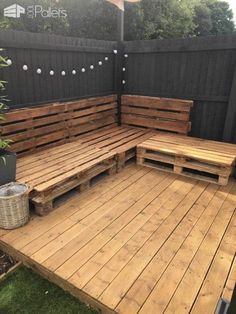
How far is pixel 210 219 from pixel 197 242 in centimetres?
51

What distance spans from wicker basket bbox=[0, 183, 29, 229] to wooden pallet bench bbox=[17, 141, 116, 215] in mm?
156

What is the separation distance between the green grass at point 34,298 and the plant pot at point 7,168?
1.12 meters

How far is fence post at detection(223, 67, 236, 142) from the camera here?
179 inches

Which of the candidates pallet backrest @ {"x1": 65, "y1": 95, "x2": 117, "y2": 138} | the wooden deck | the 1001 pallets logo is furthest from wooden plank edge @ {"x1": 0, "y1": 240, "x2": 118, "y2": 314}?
the 1001 pallets logo

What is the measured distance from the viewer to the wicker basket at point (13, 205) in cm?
277

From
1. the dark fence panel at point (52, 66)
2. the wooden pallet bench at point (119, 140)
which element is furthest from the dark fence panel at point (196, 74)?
the wooden pallet bench at point (119, 140)

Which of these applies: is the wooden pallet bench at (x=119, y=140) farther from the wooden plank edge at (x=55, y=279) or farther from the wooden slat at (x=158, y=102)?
the wooden plank edge at (x=55, y=279)

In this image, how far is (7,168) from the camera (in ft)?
10.2

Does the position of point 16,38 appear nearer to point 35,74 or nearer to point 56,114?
point 35,74

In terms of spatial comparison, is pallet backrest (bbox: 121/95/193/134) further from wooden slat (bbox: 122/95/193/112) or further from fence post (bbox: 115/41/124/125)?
fence post (bbox: 115/41/124/125)

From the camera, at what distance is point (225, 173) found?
155 inches

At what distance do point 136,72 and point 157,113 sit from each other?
1012 mm

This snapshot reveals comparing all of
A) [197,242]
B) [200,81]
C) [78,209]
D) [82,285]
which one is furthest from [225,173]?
[82,285]

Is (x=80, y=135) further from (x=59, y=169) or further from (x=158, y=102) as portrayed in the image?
(x=158, y=102)
